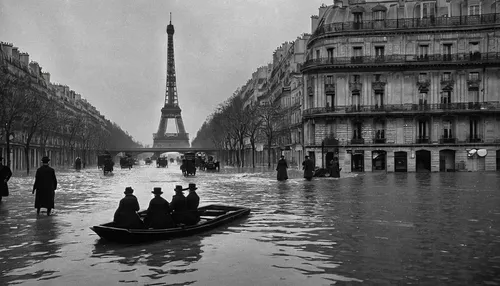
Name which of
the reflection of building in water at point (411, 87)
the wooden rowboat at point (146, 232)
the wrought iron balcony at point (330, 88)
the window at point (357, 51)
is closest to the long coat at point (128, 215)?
the wooden rowboat at point (146, 232)

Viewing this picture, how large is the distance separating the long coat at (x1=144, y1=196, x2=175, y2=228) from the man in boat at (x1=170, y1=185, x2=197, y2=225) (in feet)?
1.48

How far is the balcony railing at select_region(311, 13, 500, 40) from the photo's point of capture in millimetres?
57906

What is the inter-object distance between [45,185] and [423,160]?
4921 centimetres

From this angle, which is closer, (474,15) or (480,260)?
(480,260)

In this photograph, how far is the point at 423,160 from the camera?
59375mm

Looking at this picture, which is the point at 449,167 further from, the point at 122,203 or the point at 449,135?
the point at 122,203

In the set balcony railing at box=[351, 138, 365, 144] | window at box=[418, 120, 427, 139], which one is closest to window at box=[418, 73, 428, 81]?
window at box=[418, 120, 427, 139]

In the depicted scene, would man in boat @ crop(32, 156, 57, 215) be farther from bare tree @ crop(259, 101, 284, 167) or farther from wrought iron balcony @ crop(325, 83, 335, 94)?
bare tree @ crop(259, 101, 284, 167)

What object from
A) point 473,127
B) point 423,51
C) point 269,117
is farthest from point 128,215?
point 269,117

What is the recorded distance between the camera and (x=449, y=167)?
59125 millimetres

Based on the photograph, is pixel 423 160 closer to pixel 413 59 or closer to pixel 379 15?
pixel 413 59

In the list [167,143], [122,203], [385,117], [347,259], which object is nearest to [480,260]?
[347,259]

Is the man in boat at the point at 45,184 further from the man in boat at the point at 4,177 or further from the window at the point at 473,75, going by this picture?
the window at the point at 473,75

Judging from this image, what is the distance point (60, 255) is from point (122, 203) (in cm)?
185
